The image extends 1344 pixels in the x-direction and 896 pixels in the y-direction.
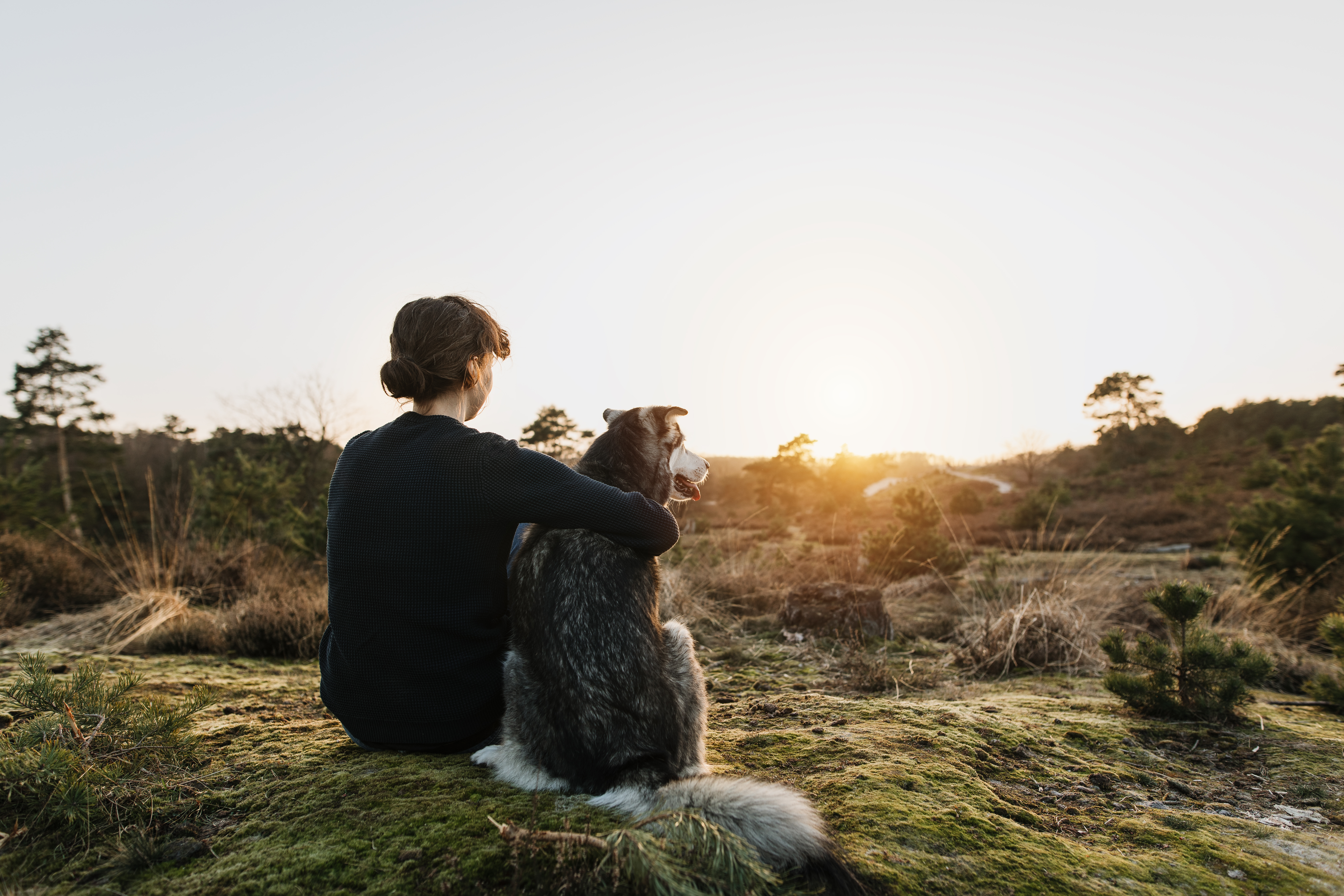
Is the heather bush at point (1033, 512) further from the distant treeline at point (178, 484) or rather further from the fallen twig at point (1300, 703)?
the distant treeline at point (178, 484)

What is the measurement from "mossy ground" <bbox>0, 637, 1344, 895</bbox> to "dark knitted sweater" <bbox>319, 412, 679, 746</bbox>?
0.35 meters

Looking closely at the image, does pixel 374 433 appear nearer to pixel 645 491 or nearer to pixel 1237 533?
pixel 645 491

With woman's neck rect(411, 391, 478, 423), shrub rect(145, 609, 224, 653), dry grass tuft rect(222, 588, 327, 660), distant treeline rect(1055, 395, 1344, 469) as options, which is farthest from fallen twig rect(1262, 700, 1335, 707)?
distant treeline rect(1055, 395, 1344, 469)

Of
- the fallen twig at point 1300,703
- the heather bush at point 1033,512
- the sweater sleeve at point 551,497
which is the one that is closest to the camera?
the sweater sleeve at point 551,497

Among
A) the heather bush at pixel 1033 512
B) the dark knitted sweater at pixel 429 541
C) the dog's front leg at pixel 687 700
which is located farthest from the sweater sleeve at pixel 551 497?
the heather bush at pixel 1033 512

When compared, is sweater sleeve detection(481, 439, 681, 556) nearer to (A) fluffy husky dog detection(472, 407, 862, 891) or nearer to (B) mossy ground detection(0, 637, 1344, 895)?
(A) fluffy husky dog detection(472, 407, 862, 891)

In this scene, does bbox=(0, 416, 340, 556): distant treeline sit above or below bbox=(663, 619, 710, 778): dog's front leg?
above

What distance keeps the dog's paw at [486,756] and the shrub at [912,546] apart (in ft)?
26.6

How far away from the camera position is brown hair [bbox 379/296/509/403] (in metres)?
2.57

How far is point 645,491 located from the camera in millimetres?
3227

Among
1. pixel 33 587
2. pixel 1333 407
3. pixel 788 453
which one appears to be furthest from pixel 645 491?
pixel 1333 407

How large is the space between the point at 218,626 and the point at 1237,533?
14093 millimetres

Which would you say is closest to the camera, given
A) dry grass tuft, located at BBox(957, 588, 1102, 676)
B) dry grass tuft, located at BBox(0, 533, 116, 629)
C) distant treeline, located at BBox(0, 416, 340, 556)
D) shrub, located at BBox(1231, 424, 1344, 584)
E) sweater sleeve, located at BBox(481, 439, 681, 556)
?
sweater sleeve, located at BBox(481, 439, 681, 556)

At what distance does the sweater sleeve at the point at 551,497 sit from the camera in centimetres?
240
